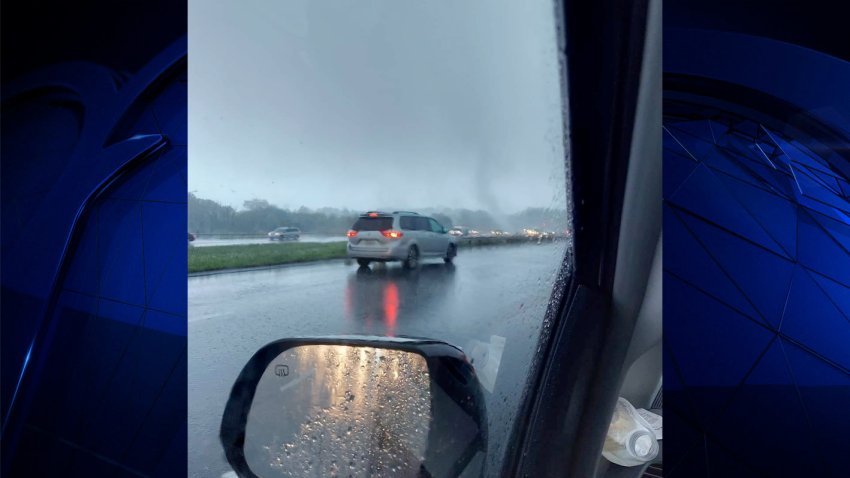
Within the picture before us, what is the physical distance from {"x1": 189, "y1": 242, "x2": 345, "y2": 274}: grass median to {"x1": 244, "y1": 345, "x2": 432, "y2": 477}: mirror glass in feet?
0.54

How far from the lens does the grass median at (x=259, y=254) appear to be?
3.26 ft

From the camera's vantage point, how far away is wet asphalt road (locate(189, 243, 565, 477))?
3.14 feet

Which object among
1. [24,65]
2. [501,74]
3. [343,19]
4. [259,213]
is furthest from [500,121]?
[24,65]

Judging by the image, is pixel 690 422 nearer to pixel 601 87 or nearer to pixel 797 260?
pixel 797 260

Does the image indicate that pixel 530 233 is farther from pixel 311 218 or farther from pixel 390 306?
pixel 311 218

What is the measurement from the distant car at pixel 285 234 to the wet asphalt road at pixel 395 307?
5 cm

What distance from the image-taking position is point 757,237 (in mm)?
1336

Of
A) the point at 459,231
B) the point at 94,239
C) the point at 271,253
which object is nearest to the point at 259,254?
the point at 271,253

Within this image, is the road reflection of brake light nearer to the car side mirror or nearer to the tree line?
the car side mirror

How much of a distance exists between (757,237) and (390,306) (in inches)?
36.8

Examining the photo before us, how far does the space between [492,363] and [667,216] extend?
587 millimetres

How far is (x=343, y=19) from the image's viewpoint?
39.9 inches

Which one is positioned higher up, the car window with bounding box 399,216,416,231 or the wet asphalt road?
the car window with bounding box 399,216,416,231

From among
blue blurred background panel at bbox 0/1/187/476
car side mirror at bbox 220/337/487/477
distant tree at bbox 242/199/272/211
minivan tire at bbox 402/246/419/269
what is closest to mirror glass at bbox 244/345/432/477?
car side mirror at bbox 220/337/487/477
